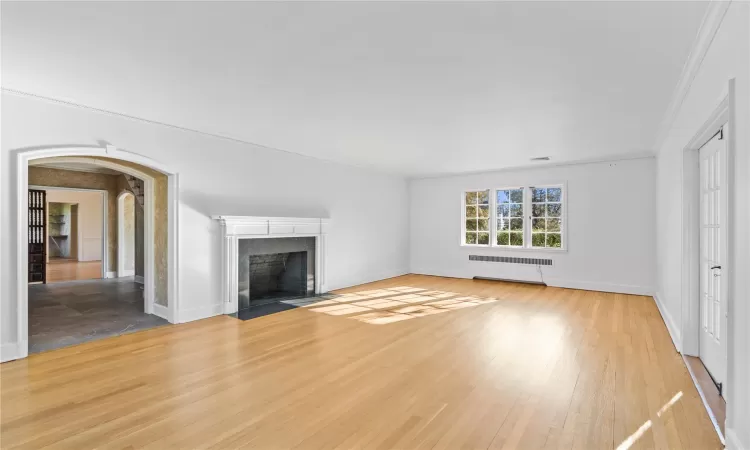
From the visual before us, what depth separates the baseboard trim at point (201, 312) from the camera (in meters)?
4.79

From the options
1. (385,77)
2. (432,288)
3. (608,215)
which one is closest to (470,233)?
(432,288)

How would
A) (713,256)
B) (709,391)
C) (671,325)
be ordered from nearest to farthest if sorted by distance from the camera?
1. (709,391)
2. (713,256)
3. (671,325)

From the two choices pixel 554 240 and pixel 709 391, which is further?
pixel 554 240

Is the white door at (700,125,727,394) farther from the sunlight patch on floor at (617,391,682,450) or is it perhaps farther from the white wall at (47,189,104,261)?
the white wall at (47,189,104,261)

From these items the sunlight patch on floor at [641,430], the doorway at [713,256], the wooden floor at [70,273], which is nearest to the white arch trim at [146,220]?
the sunlight patch on floor at [641,430]

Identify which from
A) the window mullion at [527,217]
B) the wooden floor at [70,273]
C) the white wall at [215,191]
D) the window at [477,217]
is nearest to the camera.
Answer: the white wall at [215,191]

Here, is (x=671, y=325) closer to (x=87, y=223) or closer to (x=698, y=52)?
(x=698, y=52)

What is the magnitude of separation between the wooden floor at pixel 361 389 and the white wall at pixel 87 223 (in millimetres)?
11187

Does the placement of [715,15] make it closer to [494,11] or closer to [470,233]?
[494,11]

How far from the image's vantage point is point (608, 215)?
22.9ft

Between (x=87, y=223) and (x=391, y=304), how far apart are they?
41.7 feet

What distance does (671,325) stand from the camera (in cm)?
427

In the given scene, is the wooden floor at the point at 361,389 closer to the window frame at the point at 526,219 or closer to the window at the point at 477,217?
the window frame at the point at 526,219

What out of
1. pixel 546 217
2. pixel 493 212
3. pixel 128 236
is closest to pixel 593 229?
pixel 546 217
